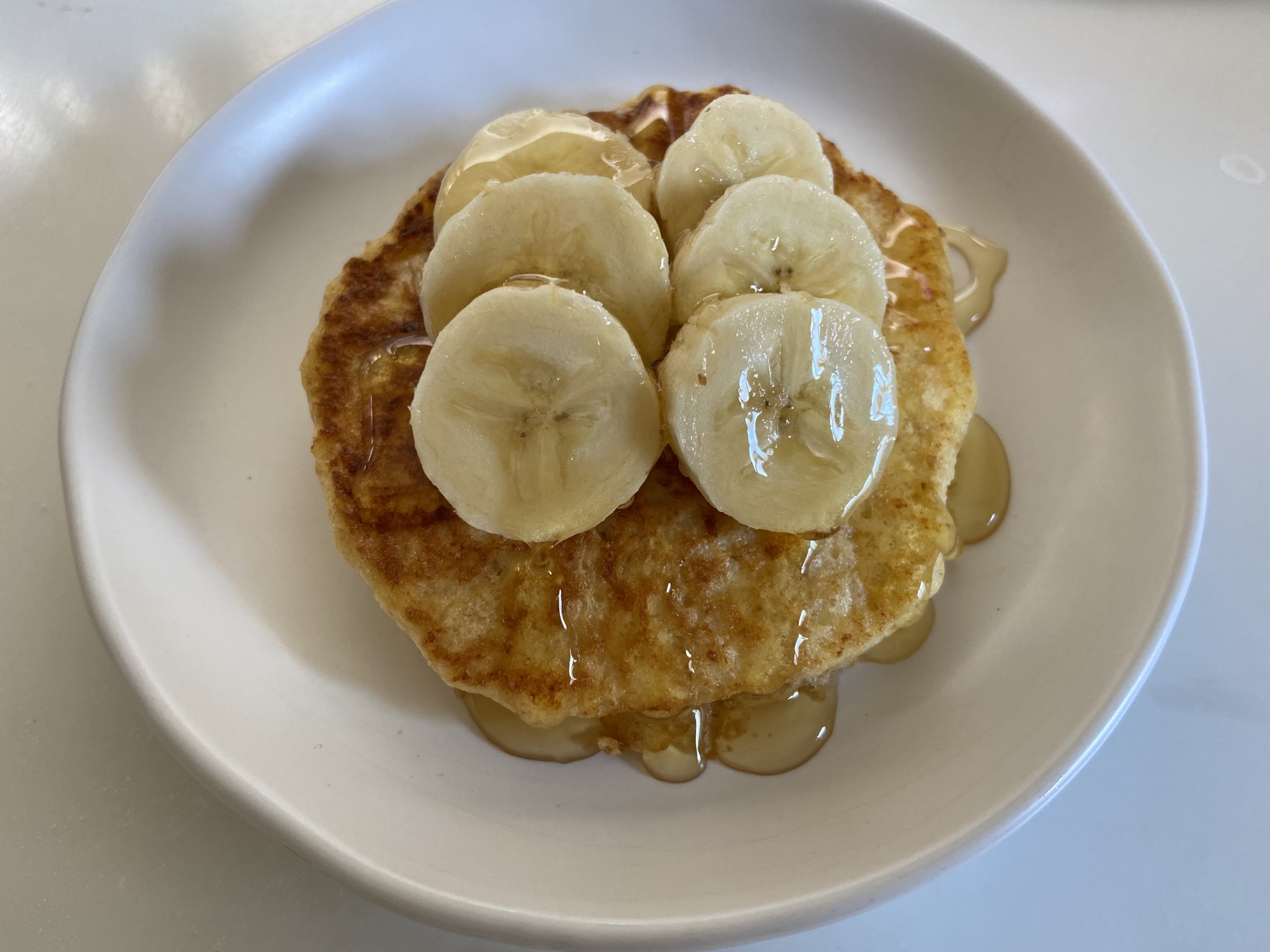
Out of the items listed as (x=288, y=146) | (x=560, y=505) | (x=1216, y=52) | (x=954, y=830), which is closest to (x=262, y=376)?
(x=288, y=146)

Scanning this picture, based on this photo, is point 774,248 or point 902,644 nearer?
point 774,248

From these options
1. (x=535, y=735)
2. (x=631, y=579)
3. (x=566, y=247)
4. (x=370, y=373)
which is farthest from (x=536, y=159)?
(x=535, y=735)

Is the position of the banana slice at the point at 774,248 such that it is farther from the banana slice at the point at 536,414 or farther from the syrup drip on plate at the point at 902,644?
the syrup drip on plate at the point at 902,644

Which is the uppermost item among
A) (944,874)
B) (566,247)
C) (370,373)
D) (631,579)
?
(566,247)

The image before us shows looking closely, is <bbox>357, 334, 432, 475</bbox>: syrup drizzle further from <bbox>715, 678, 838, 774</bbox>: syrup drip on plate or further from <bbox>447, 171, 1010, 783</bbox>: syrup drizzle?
<bbox>715, 678, 838, 774</bbox>: syrup drip on plate

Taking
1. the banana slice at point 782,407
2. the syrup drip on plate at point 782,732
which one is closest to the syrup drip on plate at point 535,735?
the syrup drip on plate at point 782,732

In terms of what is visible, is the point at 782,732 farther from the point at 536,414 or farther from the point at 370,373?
the point at 370,373

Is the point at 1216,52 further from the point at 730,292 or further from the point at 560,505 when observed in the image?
the point at 560,505

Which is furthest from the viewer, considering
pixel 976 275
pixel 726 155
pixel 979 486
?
pixel 976 275
